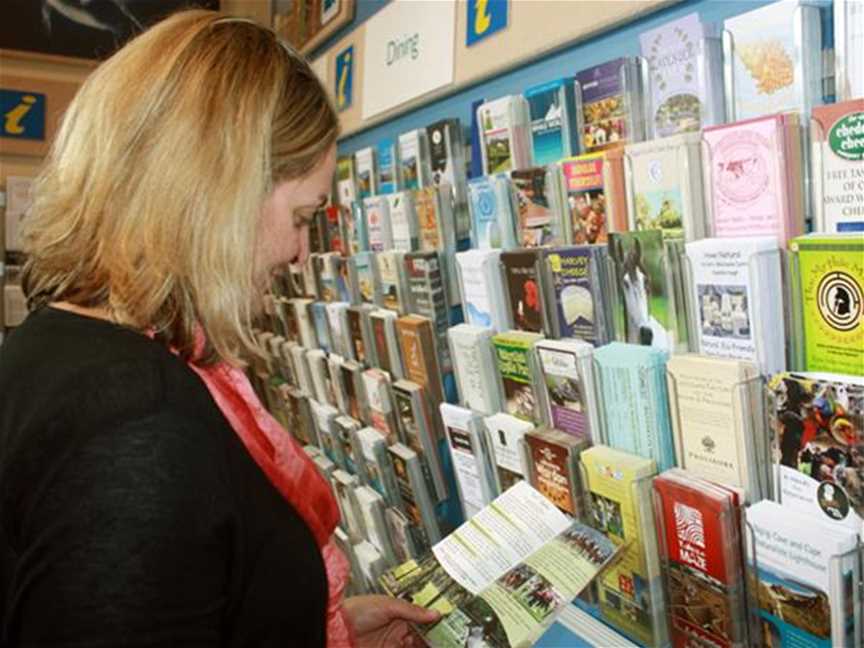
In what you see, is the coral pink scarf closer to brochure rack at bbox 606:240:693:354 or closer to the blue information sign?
brochure rack at bbox 606:240:693:354

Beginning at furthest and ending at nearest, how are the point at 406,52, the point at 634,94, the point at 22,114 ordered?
the point at 22,114 → the point at 406,52 → the point at 634,94

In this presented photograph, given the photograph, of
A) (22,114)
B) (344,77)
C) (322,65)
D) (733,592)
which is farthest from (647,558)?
(22,114)

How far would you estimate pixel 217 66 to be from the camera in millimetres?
714

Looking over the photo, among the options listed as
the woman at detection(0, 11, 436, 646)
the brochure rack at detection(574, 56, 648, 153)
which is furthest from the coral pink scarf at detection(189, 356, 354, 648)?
the brochure rack at detection(574, 56, 648, 153)

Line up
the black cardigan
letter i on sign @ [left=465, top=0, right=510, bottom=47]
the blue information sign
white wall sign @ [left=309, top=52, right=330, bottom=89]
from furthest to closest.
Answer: the blue information sign < white wall sign @ [left=309, top=52, right=330, bottom=89] < letter i on sign @ [left=465, top=0, right=510, bottom=47] < the black cardigan

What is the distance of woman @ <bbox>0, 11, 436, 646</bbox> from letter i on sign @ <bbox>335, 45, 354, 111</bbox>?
1.24 meters

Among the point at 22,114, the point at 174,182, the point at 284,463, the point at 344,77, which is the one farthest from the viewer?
the point at 22,114

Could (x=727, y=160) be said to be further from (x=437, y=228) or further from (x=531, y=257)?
(x=437, y=228)

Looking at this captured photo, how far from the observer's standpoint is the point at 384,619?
3.49 ft

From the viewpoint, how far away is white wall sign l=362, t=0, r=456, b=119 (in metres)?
1.50

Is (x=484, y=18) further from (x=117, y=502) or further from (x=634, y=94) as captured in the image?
(x=117, y=502)

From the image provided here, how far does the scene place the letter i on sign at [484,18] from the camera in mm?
1299

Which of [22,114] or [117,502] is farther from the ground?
[22,114]

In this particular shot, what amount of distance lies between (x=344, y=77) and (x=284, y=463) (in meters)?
1.50
